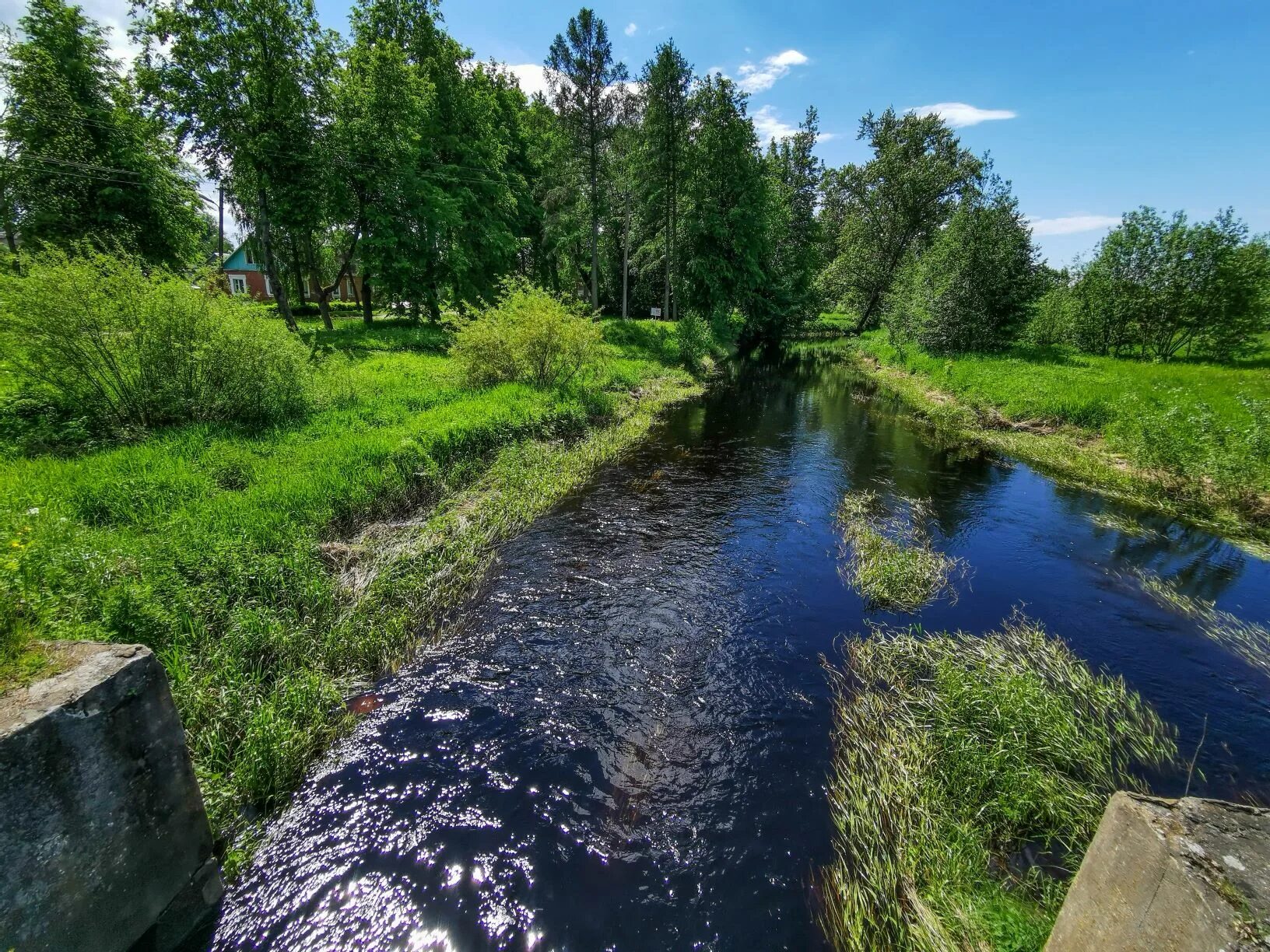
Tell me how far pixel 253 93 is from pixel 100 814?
30180 mm

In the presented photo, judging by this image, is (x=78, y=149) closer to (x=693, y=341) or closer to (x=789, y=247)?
(x=693, y=341)

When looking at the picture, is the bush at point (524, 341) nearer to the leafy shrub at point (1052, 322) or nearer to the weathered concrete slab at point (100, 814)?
the weathered concrete slab at point (100, 814)

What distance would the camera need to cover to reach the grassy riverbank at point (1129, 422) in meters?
11.6

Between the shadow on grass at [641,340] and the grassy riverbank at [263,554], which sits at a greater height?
the shadow on grass at [641,340]

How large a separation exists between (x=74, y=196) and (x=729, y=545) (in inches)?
1304

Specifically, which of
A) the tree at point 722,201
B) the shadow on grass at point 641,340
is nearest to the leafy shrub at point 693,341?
the shadow on grass at point 641,340

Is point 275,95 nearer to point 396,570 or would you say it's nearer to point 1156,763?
point 396,570

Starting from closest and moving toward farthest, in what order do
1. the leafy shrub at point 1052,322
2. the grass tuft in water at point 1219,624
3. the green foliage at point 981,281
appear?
the grass tuft in water at point 1219,624 < the green foliage at point 981,281 < the leafy shrub at point 1052,322

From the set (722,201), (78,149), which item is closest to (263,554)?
(78,149)

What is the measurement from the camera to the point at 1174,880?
233 cm

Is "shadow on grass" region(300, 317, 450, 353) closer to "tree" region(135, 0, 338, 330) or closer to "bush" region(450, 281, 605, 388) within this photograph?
"tree" region(135, 0, 338, 330)

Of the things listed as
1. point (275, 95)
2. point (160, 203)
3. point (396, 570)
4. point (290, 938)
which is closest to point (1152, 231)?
point (396, 570)

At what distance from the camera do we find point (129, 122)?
2314 centimetres

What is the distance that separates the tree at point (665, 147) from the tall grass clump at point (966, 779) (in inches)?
1411
